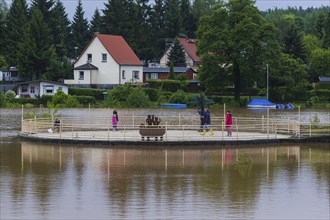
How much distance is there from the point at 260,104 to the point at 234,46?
21.2 feet

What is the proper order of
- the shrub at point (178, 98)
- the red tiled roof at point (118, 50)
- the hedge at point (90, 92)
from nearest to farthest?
the shrub at point (178, 98) < the hedge at point (90, 92) < the red tiled roof at point (118, 50)

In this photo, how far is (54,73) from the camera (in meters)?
95.2

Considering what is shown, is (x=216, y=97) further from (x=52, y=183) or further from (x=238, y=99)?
(x=52, y=183)

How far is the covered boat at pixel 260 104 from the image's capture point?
76.2 metres

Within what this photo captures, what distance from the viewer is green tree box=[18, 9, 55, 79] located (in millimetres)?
92938

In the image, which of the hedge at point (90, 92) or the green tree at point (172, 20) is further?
the green tree at point (172, 20)

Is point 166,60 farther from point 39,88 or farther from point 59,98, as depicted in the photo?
point 59,98

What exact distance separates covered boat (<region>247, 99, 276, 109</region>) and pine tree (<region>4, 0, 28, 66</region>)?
34.0 meters

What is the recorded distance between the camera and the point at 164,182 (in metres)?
25.9

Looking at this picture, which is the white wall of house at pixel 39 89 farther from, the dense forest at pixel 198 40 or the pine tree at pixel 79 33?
the pine tree at pixel 79 33

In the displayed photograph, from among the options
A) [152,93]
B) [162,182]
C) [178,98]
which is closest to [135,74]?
[152,93]

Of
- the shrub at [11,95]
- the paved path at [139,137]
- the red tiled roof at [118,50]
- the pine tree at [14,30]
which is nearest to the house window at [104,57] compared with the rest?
the red tiled roof at [118,50]

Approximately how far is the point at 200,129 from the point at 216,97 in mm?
38397

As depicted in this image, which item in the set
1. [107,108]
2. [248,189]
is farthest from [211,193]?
[107,108]
